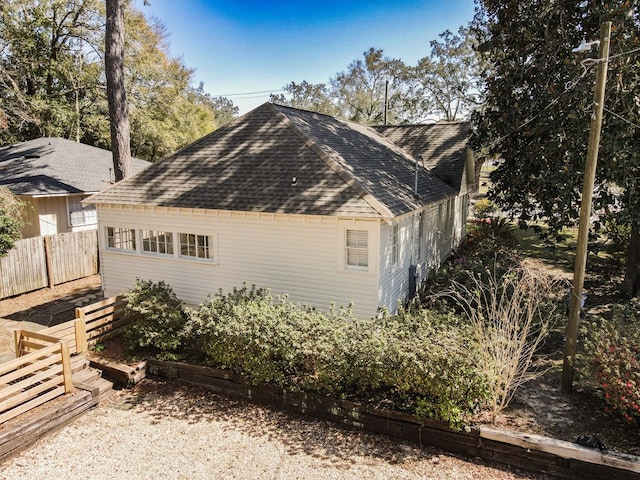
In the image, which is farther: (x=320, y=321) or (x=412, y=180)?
(x=412, y=180)

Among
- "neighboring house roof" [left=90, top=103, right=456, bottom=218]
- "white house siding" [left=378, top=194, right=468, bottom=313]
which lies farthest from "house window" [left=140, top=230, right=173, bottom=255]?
"white house siding" [left=378, top=194, right=468, bottom=313]

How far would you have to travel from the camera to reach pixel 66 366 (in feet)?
24.9

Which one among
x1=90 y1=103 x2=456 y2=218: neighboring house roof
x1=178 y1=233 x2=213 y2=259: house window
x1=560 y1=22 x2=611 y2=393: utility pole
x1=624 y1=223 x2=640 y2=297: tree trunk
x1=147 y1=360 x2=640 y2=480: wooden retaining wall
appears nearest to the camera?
x1=147 y1=360 x2=640 y2=480: wooden retaining wall

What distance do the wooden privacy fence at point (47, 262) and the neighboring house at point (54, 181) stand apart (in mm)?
2030

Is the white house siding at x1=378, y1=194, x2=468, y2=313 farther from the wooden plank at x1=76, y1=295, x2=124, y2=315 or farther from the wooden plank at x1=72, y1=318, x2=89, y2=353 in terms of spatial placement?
the wooden plank at x1=72, y1=318, x2=89, y2=353

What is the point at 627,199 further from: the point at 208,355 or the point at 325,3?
the point at 325,3

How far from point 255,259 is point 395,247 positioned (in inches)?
136

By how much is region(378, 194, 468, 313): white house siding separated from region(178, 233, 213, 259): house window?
447cm

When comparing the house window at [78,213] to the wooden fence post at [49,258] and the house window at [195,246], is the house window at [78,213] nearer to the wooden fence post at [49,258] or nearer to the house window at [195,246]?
the wooden fence post at [49,258]

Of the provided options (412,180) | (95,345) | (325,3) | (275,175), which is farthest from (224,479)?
(325,3)

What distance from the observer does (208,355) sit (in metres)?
A: 8.75

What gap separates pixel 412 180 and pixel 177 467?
1040 cm

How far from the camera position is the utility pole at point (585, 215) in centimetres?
704

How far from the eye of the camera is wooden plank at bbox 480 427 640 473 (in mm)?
5555
